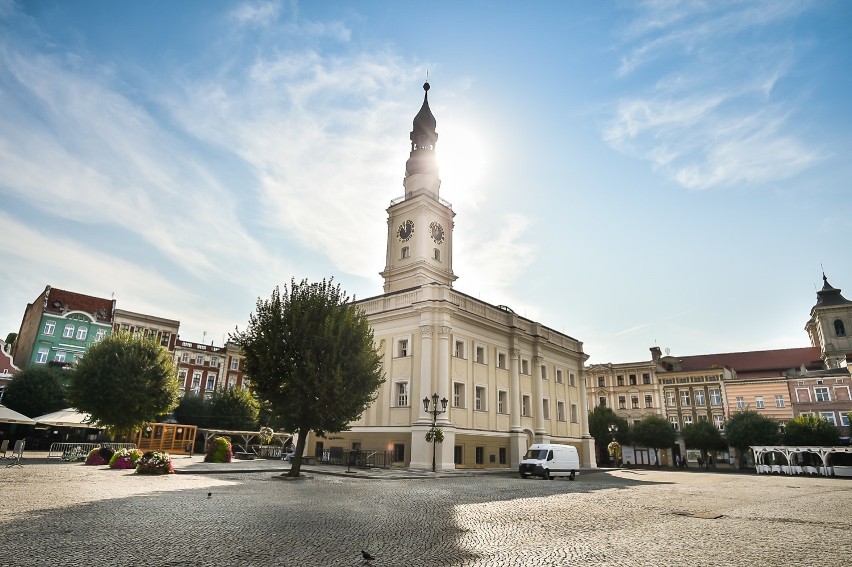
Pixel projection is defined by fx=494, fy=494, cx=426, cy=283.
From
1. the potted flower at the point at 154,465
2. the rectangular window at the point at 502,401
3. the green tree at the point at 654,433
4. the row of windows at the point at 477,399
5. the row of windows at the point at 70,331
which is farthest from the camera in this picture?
the green tree at the point at 654,433

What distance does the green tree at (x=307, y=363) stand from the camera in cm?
2083

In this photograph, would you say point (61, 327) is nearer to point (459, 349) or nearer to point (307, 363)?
point (459, 349)

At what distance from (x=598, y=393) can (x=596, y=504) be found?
198ft

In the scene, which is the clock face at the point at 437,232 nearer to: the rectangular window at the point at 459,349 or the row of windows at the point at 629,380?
the rectangular window at the point at 459,349

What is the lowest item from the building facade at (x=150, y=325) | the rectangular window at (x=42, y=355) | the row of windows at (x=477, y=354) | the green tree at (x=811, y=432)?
the green tree at (x=811, y=432)

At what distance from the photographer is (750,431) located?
53.2 m

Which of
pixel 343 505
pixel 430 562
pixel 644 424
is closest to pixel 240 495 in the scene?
pixel 343 505

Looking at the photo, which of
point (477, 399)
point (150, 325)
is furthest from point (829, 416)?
point (150, 325)

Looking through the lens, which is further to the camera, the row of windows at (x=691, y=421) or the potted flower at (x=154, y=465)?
the row of windows at (x=691, y=421)


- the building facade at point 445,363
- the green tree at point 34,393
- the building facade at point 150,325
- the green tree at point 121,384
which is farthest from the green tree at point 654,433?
the green tree at point 34,393

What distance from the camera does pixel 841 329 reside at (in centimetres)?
6312

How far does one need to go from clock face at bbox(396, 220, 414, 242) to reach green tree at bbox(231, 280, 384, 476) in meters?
23.3

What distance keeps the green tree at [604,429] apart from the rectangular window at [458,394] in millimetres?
33566

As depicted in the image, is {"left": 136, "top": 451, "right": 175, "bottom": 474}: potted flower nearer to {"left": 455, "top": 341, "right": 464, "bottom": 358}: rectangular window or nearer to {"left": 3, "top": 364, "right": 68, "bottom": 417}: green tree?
{"left": 455, "top": 341, "right": 464, "bottom": 358}: rectangular window
